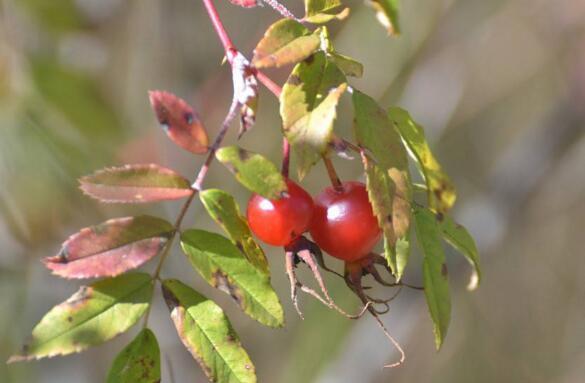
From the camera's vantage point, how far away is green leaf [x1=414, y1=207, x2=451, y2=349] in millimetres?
930

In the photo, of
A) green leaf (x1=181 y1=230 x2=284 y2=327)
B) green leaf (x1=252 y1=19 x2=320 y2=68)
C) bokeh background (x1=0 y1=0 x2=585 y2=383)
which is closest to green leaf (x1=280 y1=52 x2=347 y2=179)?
green leaf (x1=252 y1=19 x2=320 y2=68)

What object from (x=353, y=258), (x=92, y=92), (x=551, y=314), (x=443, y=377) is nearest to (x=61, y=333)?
(x=353, y=258)

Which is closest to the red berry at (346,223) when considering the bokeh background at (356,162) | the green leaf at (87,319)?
the green leaf at (87,319)

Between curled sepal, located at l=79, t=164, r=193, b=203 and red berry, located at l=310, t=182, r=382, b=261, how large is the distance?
0.49 feet

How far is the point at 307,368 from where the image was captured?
358 centimetres

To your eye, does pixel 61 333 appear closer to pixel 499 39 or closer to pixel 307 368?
pixel 307 368

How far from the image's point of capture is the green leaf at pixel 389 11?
0.76 m

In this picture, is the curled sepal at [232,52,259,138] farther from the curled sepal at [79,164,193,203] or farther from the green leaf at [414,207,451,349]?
the green leaf at [414,207,451,349]

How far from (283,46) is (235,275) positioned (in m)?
0.25

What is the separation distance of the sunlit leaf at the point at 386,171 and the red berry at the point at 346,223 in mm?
53

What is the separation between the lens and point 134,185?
908 mm

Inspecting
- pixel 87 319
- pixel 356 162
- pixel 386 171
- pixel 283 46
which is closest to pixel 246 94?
pixel 283 46

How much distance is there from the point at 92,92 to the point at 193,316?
1250 millimetres

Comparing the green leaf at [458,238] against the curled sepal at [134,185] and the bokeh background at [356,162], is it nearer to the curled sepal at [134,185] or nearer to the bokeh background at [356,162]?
the curled sepal at [134,185]
